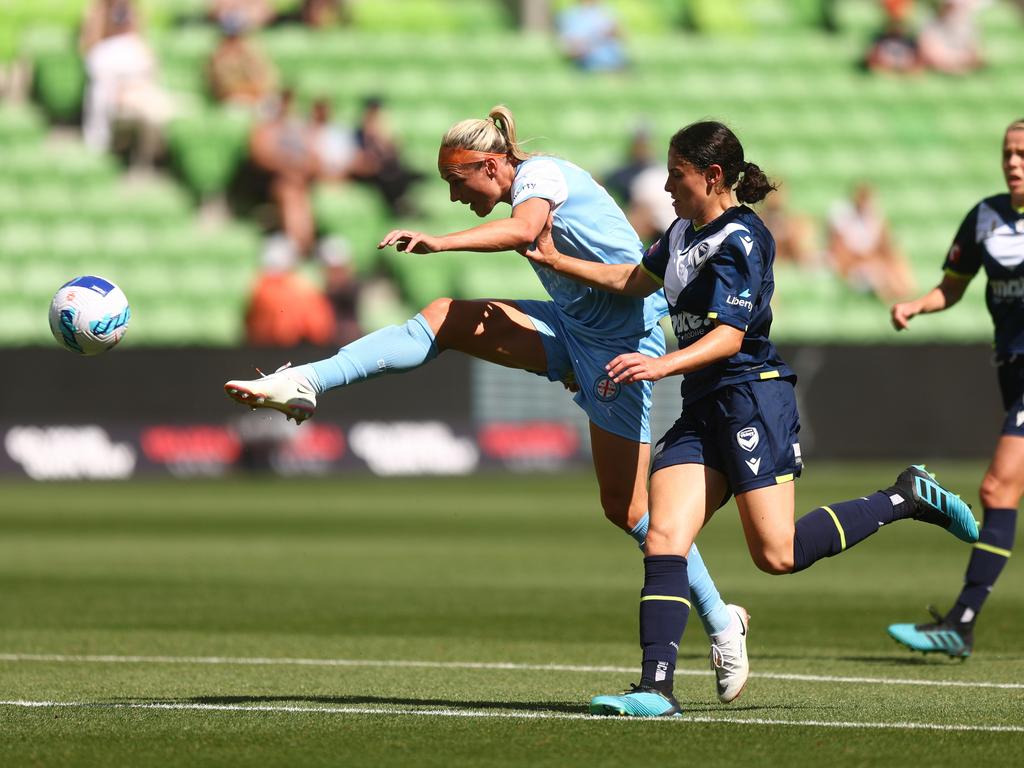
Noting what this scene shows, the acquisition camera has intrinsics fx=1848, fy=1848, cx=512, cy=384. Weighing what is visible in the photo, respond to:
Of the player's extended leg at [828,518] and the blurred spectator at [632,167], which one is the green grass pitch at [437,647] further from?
the blurred spectator at [632,167]

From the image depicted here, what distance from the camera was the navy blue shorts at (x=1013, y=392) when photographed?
8656 mm

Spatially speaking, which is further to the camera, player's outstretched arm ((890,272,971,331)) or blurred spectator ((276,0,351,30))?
blurred spectator ((276,0,351,30))

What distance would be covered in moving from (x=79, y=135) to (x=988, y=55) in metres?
16.1

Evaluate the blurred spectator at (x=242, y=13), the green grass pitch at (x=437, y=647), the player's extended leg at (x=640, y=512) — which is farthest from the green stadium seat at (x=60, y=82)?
the player's extended leg at (x=640, y=512)

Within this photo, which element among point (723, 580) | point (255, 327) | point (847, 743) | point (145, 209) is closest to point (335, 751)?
point (847, 743)

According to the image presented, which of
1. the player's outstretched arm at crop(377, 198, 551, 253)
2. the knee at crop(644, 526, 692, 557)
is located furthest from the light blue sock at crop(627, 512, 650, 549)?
Answer: the player's outstretched arm at crop(377, 198, 551, 253)

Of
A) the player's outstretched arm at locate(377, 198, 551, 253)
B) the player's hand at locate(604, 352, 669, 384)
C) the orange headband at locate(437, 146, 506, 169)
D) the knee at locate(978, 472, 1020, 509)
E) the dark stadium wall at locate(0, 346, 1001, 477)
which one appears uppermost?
the orange headband at locate(437, 146, 506, 169)

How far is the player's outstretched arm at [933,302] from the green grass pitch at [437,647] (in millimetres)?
1608

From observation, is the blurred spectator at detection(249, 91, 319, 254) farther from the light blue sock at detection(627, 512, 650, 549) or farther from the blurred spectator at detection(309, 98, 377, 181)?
the light blue sock at detection(627, 512, 650, 549)

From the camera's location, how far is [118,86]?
27.7 meters

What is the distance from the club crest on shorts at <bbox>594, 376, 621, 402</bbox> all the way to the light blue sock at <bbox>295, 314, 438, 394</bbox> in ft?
2.18

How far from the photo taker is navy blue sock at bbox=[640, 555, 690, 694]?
6.45 metres

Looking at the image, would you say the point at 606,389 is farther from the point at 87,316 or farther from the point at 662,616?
the point at 87,316

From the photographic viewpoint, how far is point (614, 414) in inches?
288
